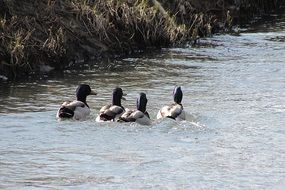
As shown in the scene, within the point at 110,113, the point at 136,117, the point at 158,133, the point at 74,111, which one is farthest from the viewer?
the point at 74,111

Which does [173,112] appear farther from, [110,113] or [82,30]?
[82,30]

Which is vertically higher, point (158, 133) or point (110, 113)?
point (110, 113)

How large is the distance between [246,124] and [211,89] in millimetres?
3900

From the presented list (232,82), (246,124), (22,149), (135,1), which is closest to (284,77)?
(232,82)

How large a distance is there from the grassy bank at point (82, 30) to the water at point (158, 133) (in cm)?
87

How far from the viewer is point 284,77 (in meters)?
22.4

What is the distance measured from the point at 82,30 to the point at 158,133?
9.50m

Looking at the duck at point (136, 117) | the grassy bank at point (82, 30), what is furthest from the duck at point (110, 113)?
the grassy bank at point (82, 30)

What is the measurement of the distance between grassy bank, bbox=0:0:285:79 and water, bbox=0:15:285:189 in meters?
0.87

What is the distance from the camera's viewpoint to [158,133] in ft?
54.4

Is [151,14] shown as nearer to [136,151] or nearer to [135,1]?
[135,1]

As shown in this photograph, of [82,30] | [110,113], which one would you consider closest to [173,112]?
[110,113]

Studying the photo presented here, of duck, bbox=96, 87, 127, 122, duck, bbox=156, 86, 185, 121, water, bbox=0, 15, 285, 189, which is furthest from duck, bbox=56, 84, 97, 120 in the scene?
duck, bbox=156, 86, 185, 121

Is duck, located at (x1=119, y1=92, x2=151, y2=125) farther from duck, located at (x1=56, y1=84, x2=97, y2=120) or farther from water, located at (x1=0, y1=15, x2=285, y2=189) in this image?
duck, located at (x1=56, y1=84, x2=97, y2=120)
